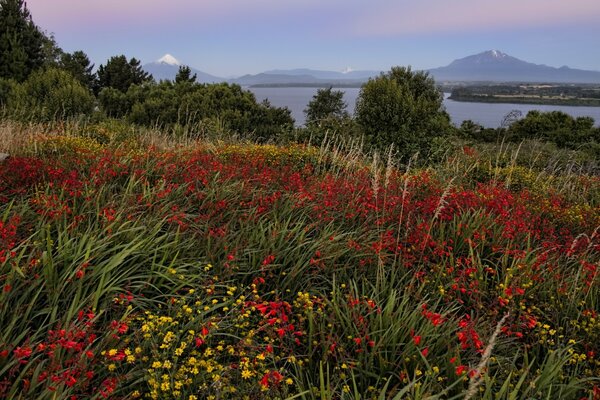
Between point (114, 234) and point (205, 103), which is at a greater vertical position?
point (205, 103)

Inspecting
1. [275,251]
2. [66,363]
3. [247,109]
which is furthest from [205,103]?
[66,363]

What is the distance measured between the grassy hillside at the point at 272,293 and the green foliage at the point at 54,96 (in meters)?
11.8

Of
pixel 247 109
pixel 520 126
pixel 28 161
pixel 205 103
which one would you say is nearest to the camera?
pixel 28 161

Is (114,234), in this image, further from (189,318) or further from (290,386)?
(290,386)

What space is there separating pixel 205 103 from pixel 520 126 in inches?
1032

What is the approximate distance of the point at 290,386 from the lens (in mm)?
2475

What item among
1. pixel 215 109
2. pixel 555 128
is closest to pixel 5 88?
pixel 215 109

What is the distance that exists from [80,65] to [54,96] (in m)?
36.4

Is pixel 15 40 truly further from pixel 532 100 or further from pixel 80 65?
pixel 532 100

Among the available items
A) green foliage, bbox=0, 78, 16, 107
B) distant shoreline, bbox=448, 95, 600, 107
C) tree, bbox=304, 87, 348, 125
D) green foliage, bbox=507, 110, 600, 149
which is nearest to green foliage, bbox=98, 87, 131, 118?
green foliage, bbox=0, 78, 16, 107

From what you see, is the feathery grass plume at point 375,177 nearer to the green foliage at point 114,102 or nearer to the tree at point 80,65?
the green foliage at point 114,102

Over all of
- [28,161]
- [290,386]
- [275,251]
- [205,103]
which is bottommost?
[290,386]

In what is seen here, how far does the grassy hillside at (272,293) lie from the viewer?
218cm

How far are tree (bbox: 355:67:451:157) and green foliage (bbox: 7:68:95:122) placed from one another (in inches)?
401
